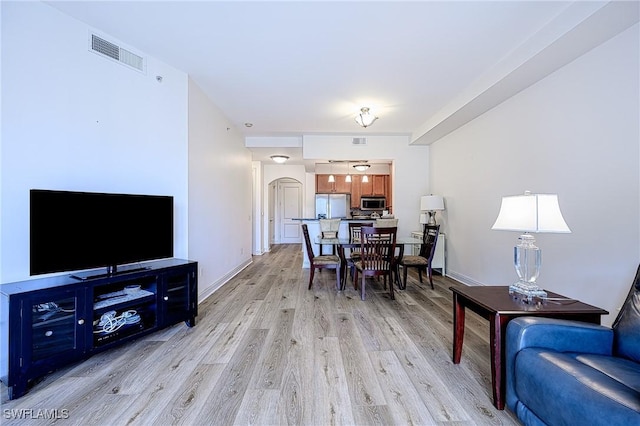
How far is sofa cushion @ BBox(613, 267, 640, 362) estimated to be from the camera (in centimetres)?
133

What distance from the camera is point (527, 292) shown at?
1.77 metres

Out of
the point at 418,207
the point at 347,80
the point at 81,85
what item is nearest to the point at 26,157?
the point at 81,85

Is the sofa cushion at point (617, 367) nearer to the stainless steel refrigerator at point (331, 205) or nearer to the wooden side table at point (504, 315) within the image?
the wooden side table at point (504, 315)

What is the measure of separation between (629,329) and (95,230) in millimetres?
3447

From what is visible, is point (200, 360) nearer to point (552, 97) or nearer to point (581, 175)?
point (581, 175)

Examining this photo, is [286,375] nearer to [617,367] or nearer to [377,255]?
[617,367]

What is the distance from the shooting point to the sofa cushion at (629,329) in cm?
133

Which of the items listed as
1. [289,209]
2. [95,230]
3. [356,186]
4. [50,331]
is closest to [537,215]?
[95,230]

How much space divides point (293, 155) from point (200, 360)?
5.15 meters

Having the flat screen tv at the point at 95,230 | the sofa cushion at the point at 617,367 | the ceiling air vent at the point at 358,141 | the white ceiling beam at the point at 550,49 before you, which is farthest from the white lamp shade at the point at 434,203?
the flat screen tv at the point at 95,230

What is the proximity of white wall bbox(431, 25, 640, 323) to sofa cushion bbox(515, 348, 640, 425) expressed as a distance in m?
1.36

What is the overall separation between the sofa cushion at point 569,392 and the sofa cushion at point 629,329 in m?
0.23

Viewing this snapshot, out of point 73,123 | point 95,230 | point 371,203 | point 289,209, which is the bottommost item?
point 95,230

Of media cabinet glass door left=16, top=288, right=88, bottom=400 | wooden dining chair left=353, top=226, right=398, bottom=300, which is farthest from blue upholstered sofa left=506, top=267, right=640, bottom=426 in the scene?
media cabinet glass door left=16, top=288, right=88, bottom=400
